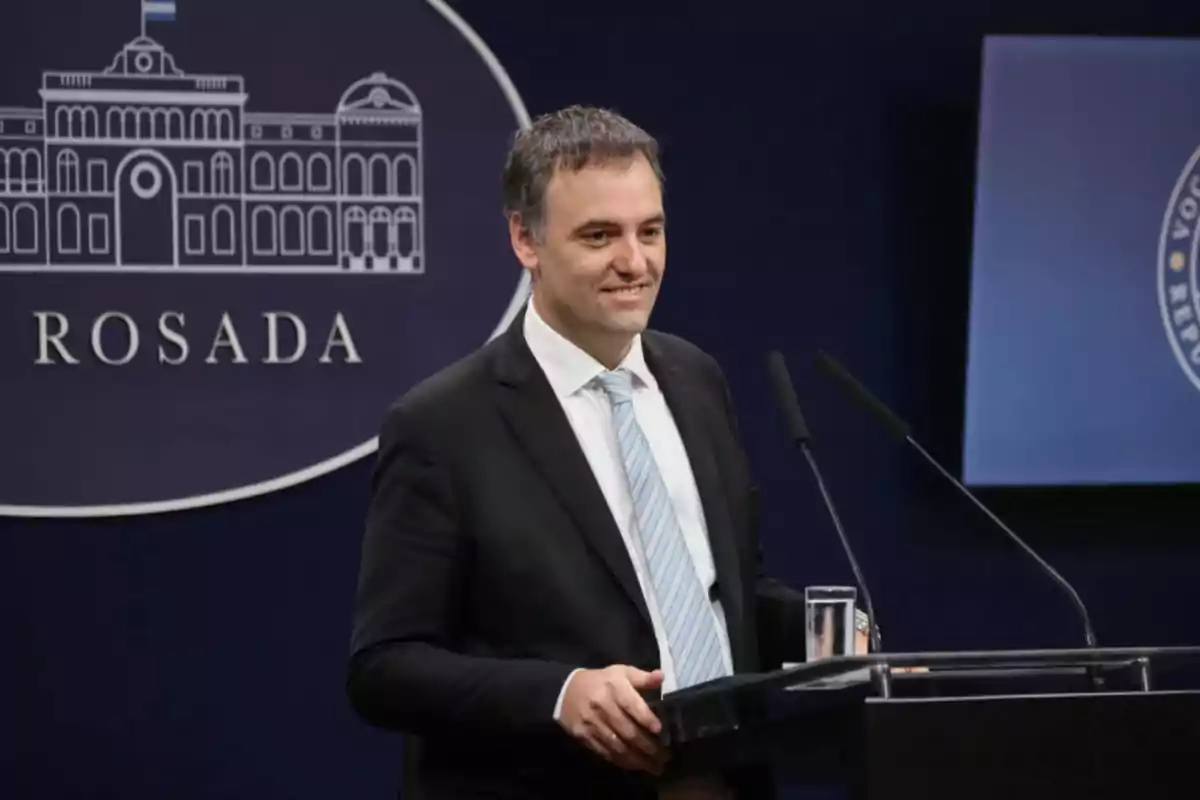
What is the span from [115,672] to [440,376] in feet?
5.95

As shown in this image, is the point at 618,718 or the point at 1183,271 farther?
the point at 1183,271

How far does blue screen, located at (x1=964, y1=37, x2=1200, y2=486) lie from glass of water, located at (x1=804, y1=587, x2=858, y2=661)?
6.56 feet

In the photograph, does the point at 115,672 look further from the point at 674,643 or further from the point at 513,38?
the point at 674,643

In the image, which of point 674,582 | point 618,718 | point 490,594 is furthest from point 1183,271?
point 618,718

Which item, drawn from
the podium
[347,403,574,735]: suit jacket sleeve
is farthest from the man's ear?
the podium

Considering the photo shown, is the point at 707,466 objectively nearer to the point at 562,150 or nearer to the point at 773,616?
the point at 773,616

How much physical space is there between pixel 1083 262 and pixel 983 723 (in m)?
2.58

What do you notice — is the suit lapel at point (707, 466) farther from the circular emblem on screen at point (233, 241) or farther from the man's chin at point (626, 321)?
the circular emblem on screen at point (233, 241)

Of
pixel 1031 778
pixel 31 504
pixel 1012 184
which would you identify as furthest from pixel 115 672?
pixel 1031 778

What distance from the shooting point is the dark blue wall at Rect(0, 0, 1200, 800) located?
12.7 feet

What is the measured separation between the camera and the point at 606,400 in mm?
2391

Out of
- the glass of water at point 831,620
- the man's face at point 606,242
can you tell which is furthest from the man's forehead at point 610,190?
the glass of water at point 831,620

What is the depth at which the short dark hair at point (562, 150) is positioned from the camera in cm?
233

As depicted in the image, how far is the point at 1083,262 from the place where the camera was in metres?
4.07
